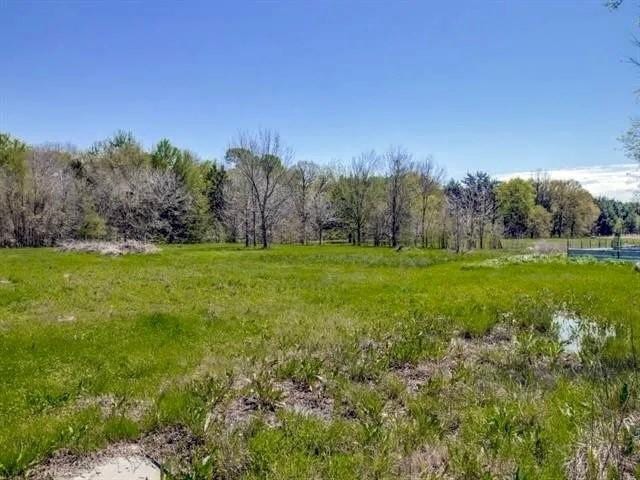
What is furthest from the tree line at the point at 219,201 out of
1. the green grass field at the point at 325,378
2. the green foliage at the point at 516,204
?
the green grass field at the point at 325,378

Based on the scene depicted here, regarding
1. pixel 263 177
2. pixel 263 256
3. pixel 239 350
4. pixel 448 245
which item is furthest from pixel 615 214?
pixel 239 350

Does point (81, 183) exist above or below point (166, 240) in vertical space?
above

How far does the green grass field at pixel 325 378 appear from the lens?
4.18 metres

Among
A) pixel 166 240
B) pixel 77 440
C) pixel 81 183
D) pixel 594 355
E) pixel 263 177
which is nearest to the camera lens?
pixel 77 440

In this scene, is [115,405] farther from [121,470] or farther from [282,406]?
[282,406]

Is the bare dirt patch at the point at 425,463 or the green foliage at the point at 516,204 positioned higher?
the green foliage at the point at 516,204

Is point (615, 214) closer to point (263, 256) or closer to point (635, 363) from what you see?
point (263, 256)

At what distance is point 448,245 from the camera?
54750mm

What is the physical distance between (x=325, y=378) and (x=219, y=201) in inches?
2281

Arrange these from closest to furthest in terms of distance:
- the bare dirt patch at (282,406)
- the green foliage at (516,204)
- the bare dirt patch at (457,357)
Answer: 1. the bare dirt patch at (282,406)
2. the bare dirt patch at (457,357)
3. the green foliage at (516,204)

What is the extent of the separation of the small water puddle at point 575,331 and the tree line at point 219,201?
32.5 metres

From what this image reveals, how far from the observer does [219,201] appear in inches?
2436

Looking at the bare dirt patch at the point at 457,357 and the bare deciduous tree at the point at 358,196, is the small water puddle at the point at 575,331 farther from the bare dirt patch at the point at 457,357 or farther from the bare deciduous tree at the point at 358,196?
the bare deciduous tree at the point at 358,196

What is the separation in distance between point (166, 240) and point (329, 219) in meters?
20.8
